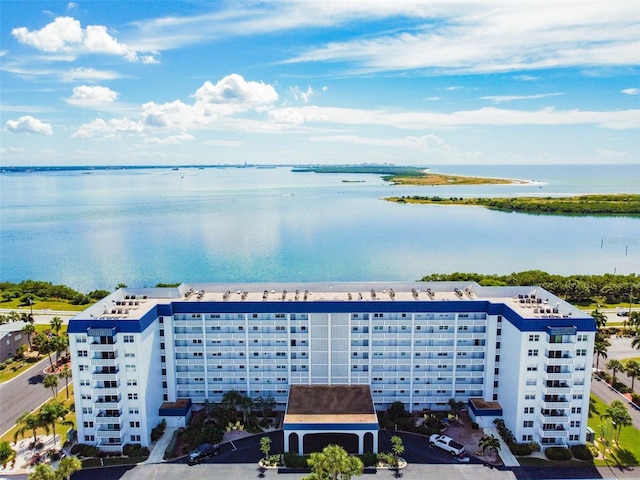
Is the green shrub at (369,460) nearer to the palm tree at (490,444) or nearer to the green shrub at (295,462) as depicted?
the green shrub at (295,462)

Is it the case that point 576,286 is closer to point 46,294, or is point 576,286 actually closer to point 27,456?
point 27,456

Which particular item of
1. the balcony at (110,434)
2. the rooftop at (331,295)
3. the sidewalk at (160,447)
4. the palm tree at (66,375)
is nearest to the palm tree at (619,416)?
the rooftop at (331,295)

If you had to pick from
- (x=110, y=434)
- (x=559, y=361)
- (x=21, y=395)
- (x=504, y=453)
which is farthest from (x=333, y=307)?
(x=21, y=395)

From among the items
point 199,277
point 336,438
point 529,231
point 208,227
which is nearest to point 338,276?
point 199,277

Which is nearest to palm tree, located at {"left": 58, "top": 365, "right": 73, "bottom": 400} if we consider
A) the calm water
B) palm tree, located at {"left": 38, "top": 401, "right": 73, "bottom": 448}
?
palm tree, located at {"left": 38, "top": 401, "right": 73, "bottom": 448}

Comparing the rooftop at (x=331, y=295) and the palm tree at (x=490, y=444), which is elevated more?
the rooftop at (x=331, y=295)

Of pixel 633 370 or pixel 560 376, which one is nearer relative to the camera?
pixel 560 376

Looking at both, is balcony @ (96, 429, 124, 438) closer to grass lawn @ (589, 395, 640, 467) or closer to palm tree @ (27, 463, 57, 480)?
palm tree @ (27, 463, 57, 480)
